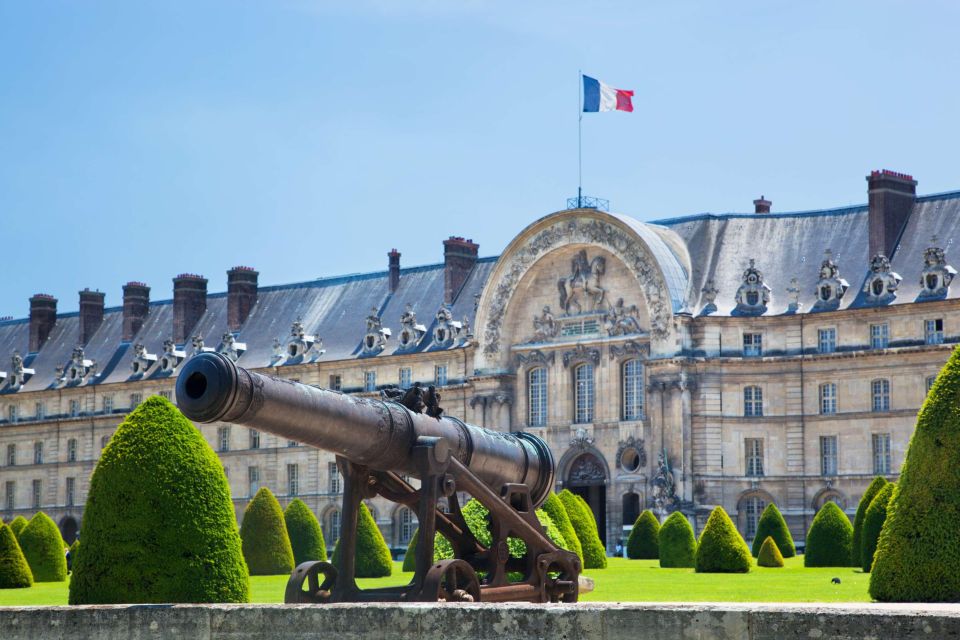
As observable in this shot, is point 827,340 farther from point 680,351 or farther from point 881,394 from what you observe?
point 680,351

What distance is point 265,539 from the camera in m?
45.5

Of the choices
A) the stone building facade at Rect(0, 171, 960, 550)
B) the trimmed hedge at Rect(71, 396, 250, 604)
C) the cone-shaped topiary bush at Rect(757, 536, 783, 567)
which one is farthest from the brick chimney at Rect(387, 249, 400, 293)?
the trimmed hedge at Rect(71, 396, 250, 604)

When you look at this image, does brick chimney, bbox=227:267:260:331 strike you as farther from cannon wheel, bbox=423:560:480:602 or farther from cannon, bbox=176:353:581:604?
cannon wheel, bbox=423:560:480:602

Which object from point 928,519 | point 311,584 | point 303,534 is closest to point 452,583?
point 311,584

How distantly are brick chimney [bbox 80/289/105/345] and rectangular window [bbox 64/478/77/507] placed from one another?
819 centimetres

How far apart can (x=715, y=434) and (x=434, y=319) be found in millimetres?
16041

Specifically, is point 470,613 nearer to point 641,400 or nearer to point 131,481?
point 131,481

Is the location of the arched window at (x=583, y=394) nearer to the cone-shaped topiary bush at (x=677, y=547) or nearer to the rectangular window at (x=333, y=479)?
the rectangular window at (x=333, y=479)

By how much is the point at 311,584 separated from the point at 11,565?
85.4 feet

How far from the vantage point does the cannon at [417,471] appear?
15.0 m

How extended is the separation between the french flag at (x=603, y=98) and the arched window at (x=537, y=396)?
10730 millimetres

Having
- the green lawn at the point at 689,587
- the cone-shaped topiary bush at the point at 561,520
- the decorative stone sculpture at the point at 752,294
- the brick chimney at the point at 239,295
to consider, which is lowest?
the green lawn at the point at 689,587

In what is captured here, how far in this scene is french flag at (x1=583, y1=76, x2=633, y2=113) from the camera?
63625 mm

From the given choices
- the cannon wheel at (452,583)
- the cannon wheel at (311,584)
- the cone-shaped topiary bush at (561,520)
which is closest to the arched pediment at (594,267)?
the cone-shaped topiary bush at (561,520)
